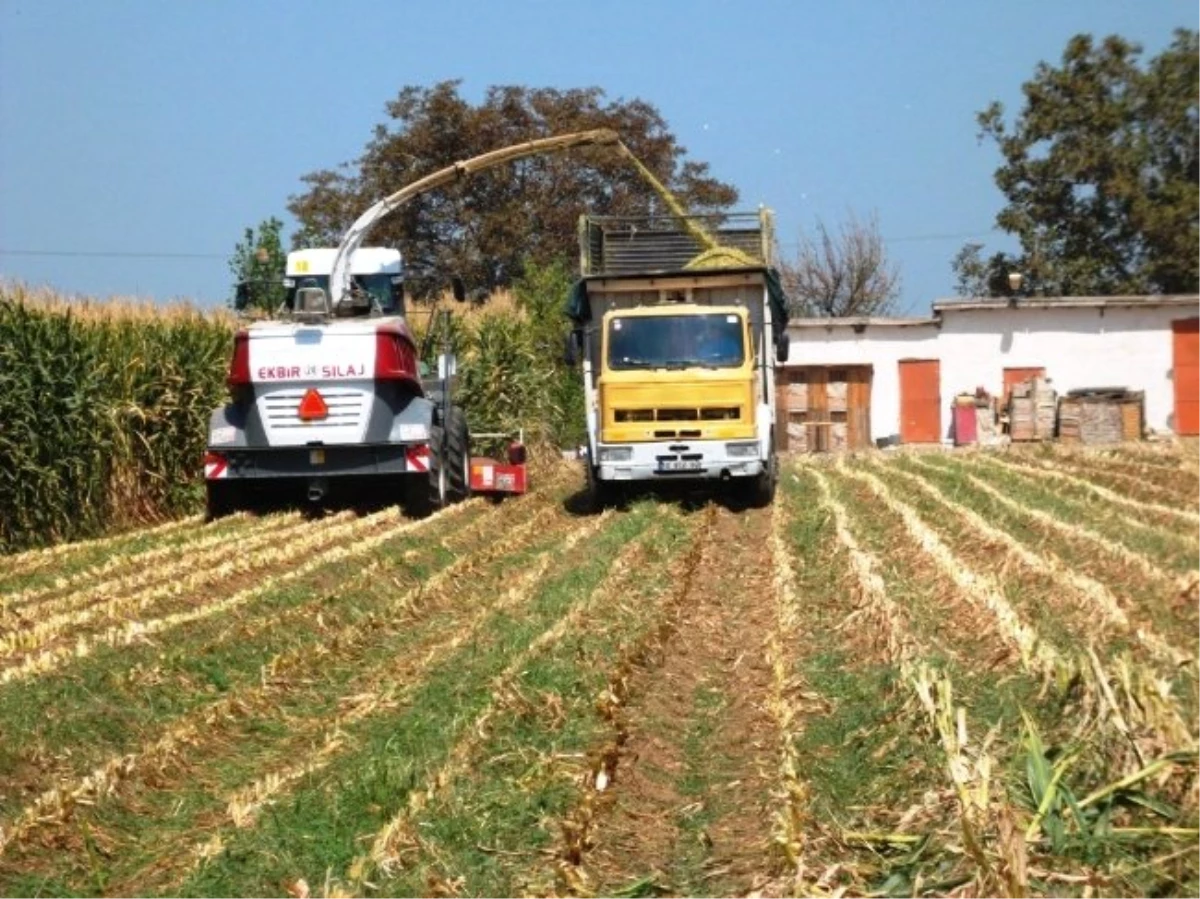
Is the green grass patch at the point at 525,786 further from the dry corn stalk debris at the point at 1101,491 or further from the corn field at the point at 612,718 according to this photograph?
the dry corn stalk debris at the point at 1101,491

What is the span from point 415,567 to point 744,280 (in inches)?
278

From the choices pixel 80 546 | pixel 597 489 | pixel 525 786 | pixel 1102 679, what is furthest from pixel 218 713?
pixel 597 489

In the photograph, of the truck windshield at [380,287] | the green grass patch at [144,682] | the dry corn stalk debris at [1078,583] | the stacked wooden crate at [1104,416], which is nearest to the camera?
the green grass patch at [144,682]

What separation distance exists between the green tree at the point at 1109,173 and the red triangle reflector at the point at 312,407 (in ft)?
117

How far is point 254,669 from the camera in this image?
386 inches

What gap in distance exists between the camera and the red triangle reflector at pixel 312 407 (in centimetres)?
1714

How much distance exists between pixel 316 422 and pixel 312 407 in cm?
17

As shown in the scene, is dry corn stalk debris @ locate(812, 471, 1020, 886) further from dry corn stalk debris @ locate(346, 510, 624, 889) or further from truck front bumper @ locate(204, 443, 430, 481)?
truck front bumper @ locate(204, 443, 430, 481)

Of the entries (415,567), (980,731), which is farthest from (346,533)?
(980,731)

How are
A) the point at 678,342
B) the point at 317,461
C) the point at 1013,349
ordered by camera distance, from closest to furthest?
the point at 317,461, the point at 678,342, the point at 1013,349

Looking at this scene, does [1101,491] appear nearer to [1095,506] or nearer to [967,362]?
[1095,506]

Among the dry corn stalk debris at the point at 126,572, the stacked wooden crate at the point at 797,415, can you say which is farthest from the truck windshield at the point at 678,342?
the stacked wooden crate at the point at 797,415

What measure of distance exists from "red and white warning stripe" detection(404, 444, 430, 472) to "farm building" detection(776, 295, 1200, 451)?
22.0 meters

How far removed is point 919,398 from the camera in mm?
39406
